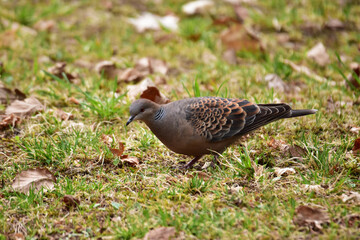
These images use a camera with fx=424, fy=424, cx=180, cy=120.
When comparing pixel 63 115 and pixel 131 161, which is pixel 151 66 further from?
pixel 131 161

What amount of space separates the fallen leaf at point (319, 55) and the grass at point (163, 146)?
3.5 inches

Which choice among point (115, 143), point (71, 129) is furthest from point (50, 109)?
point (115, 143)

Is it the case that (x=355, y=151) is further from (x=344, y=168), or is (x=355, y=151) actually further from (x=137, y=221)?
(x=137, y=221)

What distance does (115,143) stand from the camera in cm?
436

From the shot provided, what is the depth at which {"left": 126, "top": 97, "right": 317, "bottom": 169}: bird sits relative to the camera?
3.96 metres

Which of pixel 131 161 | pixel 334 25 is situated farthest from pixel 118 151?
pixel 334 25

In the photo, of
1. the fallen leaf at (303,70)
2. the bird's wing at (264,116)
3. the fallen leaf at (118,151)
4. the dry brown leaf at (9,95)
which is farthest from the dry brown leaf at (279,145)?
the dry brown leaf at (9,95)

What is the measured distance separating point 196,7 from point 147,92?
3530 millimetres

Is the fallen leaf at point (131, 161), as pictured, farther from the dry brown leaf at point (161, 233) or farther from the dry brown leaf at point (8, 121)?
the dry brown leaf at point (8, 121)

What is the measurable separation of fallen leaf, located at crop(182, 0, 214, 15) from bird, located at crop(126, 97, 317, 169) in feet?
13.1

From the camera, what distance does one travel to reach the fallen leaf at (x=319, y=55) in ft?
20.9

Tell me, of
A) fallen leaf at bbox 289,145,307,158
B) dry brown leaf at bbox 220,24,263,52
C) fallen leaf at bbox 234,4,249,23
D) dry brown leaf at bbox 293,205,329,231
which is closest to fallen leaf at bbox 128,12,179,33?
dry brown leaf at bbox 220,24,263,52

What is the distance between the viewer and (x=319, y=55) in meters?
6.43

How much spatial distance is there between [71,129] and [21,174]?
1.04 metres
